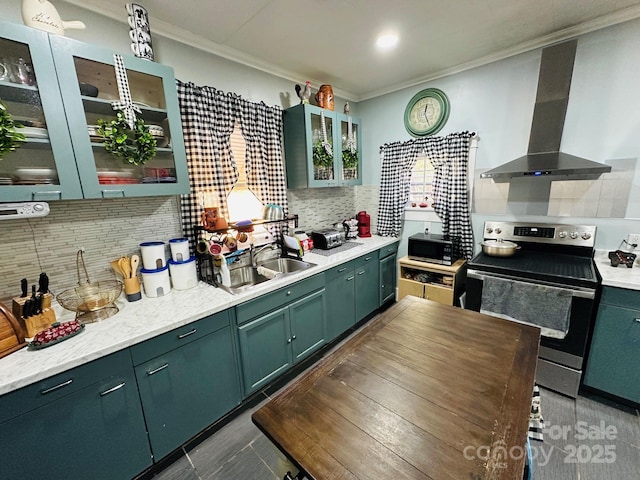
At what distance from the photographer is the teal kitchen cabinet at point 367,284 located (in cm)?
270

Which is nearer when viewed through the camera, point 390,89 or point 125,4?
point 125,4

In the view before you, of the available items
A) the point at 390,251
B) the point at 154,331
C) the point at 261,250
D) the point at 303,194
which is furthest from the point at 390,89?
the point at 154,331

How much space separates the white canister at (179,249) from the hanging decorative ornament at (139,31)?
44.0 inches

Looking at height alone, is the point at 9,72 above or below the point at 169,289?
above

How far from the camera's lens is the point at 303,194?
2.85 m

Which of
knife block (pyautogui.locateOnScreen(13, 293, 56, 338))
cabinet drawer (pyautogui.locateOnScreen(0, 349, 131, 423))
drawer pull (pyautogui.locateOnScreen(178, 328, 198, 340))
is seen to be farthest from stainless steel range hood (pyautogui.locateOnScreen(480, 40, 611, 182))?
knife block (pyautogui.locateOnScreen(13, 293, 56, 338))

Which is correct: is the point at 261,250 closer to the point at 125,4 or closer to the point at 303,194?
the point at 303,194

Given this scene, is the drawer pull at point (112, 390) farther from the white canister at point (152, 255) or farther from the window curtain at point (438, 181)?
the window curtain at point (438, 181)

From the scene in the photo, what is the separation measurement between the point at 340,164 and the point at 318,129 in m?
0.45

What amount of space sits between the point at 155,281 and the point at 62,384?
67 centimetres

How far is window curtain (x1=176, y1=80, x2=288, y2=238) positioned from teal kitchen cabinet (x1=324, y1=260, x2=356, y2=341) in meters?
0.87

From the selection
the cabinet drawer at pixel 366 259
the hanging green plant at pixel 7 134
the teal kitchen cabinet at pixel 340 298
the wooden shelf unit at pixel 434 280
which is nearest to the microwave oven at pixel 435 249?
the wooden shelf unit at pixel 434 280

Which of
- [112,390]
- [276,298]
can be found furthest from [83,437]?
[276,298]

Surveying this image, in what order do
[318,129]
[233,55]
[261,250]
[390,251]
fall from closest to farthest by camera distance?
[233,55], [261,250], [318,129], [390,251]
